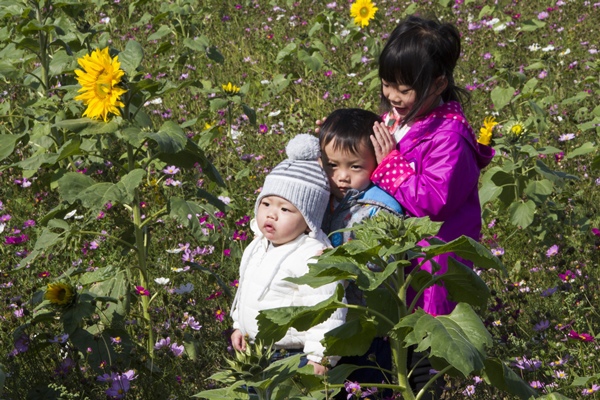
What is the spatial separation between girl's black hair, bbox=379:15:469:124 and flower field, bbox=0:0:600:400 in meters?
0.79

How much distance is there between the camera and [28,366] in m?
3.48

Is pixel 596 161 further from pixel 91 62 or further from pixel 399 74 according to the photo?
pixel 91 62

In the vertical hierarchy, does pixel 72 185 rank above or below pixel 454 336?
above

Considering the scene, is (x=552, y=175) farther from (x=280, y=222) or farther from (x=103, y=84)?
(x=103, y=84)

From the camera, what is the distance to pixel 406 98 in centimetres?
325

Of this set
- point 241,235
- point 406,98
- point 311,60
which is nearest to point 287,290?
point 406,98

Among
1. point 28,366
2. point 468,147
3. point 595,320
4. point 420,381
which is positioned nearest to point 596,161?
point 595,320

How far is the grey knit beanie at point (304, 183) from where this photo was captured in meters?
2.99

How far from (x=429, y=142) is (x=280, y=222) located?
1.97 feet

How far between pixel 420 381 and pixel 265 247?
73cm

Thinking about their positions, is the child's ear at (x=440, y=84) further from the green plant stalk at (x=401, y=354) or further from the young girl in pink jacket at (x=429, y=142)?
the green plant stalk at (x=401, y=354)

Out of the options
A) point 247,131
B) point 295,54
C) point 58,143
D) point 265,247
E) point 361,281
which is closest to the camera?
point 361,281

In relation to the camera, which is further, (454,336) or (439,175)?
(439,175)

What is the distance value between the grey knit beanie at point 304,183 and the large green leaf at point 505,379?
0.78 metres
